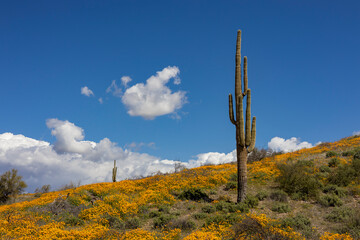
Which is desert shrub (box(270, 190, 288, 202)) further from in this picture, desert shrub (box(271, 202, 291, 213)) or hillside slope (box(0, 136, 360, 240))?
desert shrub (box(271, 202, 291, 213))

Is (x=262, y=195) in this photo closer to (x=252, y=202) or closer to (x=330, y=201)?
(x=252, y=202)

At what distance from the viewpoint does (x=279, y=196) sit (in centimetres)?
1472

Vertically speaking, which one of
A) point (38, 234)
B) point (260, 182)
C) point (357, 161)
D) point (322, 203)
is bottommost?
point (38, 234)

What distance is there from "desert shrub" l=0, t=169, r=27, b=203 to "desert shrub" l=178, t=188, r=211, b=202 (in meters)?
22.3

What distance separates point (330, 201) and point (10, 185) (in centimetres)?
3099

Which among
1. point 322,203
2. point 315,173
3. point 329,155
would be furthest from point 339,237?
point 329,155

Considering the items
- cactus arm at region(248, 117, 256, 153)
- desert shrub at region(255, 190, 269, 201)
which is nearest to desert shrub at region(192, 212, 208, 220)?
desert shrub at region(255, 190, 269, 201)

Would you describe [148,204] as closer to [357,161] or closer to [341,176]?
[341,176]

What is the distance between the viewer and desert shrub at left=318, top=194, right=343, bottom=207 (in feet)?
44.1

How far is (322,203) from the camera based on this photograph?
13641mm

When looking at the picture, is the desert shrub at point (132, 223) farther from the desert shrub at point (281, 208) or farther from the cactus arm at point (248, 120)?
the cactus arm at point (248, 120)

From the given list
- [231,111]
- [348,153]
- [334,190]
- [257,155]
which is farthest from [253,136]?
[257,155]

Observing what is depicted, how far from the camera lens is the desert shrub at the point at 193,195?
16.1 meters

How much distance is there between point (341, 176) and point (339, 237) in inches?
345
